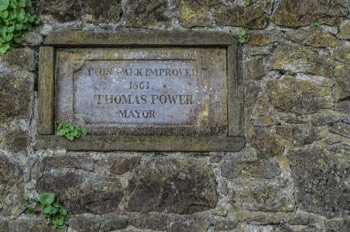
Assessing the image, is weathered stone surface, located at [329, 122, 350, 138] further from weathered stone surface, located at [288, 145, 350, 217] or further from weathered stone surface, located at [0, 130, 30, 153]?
weathered stone surface, located at [0, 130, 30, 153]

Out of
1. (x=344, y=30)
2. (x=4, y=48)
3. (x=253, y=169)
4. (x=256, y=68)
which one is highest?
A: (x=344, y=30)

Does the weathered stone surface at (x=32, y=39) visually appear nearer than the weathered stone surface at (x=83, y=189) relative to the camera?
No

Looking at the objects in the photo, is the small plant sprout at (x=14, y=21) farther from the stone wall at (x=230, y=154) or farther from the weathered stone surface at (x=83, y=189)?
the weathered stone surface at (x=83, y=189)

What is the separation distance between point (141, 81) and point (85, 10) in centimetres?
59

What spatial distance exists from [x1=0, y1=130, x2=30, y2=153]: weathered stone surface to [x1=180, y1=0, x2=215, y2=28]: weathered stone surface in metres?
1.24

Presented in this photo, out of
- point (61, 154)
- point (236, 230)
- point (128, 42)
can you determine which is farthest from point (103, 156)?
point (236, 230)

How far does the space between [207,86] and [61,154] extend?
1018 millimetres

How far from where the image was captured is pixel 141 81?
3.23 m

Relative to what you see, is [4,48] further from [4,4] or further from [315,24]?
[315,24]

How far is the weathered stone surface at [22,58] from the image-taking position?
10.6 feet

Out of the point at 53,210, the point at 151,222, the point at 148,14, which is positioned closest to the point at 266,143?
the point at 151,222

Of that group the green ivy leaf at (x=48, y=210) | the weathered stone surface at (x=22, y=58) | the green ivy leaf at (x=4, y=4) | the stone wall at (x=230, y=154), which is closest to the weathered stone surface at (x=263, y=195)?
the stone wall at (x=230, y=154)

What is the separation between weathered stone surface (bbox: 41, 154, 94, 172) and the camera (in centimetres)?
315

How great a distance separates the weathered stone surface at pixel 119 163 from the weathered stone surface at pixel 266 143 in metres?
0.75
